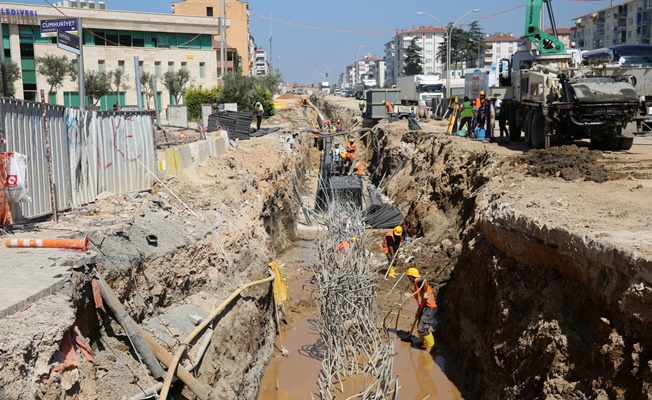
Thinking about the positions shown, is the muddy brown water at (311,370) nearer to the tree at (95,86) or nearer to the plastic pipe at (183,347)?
the plastic pipe at (183,347)

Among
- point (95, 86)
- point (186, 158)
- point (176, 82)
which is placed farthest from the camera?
point (176, 82)

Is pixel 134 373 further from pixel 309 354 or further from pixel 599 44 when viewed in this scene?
pixel 599 44

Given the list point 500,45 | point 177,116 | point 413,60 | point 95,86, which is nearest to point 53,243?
point 177,116

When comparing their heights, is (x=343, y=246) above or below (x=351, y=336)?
above

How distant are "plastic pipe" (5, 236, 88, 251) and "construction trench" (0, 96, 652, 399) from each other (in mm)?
181

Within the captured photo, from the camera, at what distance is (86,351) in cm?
667

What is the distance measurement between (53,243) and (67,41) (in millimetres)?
4461

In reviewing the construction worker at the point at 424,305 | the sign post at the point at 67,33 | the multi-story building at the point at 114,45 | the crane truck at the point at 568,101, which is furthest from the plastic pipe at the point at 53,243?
the multi-story building at the point at 114,45

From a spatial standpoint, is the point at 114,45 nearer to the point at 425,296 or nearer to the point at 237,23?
the point at 237,23

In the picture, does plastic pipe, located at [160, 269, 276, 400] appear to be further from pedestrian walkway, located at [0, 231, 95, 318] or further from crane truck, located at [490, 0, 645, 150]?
crane truck, located at [490, 0, 645, 150]

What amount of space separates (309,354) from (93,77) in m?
30.2

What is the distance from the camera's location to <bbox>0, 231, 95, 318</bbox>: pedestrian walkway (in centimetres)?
639

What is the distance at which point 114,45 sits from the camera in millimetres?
47906

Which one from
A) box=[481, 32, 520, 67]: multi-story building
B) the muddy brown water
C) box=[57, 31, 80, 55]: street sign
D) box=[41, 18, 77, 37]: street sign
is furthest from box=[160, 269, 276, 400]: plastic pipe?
box=[481, 32, 520, 67]: multi-story building
